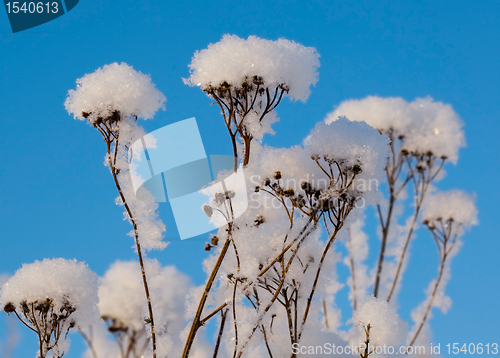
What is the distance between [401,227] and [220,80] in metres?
3.18

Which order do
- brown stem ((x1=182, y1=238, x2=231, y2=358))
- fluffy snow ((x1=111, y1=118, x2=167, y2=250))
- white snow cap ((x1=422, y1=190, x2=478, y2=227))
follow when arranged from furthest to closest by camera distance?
white snow cap ((x1=422, y1=190, x2=478, y2=227)) → fluffy snow ((x1=111, y1=118, x2=167, y2=250)) → brown stem ((x1=182, y1=238, x2=231, y2=358))

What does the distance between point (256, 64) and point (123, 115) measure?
2.24ft

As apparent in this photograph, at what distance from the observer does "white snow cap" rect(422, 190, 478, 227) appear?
4410mm

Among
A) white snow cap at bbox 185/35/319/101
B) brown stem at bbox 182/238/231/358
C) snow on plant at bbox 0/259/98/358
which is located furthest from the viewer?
snow on plant at bbox 0/259/98/358

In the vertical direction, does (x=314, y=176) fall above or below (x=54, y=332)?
above

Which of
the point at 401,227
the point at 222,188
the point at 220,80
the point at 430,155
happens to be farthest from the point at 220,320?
the point at 430,155

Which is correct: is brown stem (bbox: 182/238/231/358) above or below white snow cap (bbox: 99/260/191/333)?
below

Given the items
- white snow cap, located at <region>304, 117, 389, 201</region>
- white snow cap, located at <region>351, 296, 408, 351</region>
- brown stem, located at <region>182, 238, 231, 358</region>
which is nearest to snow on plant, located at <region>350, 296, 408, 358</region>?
A: white snow cap, located at <region>351, 296, 408, 351</region>

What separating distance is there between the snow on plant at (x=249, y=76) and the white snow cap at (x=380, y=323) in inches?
38.1

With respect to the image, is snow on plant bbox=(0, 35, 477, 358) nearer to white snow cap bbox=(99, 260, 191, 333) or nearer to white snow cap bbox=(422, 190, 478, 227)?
white snow cap bbox=(99, 260, 191, 333)

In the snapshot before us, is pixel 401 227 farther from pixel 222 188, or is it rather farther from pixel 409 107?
pixel 222 188

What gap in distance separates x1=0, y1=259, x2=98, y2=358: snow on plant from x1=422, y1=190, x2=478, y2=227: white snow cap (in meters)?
3.59

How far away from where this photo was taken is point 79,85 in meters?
2.07

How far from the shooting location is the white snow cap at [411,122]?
4293 millimetres
